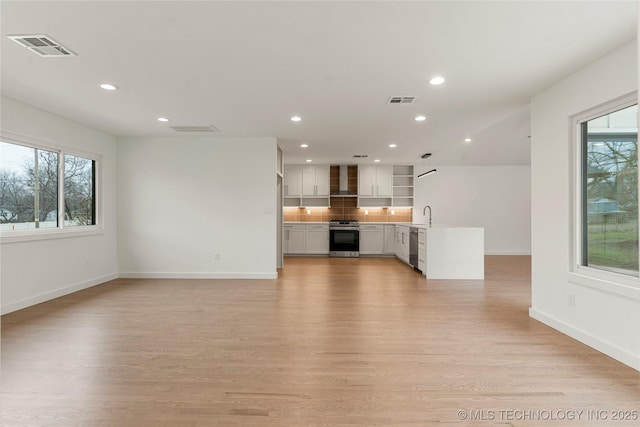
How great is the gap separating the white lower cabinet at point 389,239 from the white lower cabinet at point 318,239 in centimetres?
160

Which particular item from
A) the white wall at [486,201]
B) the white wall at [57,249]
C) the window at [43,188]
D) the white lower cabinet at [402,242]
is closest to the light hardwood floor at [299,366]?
the white wall at [57,249]

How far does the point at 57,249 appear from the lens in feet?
14.5

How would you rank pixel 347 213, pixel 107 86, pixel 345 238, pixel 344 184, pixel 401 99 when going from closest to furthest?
pixel 107 86, pixel 401 99, pixel 345 238, pixel 344 184, pixel 347 213

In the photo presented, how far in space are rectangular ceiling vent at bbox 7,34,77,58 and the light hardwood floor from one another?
8.16 ft

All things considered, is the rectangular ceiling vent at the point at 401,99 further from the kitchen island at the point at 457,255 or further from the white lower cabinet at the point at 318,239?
the white lower cabinet at the point at 318,239

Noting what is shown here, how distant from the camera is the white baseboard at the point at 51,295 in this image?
375 cm

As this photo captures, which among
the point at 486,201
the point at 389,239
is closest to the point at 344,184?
the point at 389,239

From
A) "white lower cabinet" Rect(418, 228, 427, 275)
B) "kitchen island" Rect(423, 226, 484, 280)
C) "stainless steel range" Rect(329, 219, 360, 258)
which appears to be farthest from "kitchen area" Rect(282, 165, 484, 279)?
"kitchen island" Rect(423, 226, 484, 280)

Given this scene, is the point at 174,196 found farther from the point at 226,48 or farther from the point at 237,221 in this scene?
the point at 226,48

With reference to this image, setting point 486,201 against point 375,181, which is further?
point 486,201

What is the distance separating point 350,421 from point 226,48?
2.77 meters

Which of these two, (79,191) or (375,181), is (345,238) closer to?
(375,181)

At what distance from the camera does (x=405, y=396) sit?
201 cm

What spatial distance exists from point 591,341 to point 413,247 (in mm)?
4007
